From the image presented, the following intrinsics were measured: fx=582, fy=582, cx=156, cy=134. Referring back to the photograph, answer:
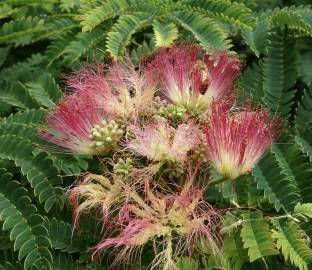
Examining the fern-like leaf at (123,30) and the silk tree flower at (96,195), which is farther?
the fern-like leaf at (123,30)

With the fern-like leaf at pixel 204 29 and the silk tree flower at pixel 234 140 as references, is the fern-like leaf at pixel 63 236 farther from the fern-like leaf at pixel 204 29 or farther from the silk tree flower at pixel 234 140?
the fern-like leaf at pixel 204 29

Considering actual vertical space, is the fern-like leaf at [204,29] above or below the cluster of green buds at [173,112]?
above

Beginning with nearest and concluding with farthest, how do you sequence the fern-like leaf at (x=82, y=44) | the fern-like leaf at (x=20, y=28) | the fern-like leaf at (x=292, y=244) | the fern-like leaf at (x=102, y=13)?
the fern-like leaf at (x=292, y=244)
the fern-like leaf at (x=102, y=13)
the fern-like leaf at (x=82, y=44)
the fern-like leaf at (x=20, y=28)

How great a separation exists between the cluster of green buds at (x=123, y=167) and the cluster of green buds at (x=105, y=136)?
134 mm

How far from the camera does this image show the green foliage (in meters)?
1.99

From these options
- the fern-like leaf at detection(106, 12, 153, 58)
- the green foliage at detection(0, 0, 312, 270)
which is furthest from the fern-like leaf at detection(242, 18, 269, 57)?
the fern-like leaf at detection(106, 12, 153, 58)

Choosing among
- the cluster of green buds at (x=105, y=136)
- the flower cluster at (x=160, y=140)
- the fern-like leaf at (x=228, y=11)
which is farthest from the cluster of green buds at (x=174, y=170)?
the fern-like leaf at (x=228, y=11)

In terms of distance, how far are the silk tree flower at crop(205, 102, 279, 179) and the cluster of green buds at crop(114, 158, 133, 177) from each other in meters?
0.27

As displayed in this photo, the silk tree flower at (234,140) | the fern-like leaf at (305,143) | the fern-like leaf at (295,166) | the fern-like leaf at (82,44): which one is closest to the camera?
the silk tree flower at (234,140)

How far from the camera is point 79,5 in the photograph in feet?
9.12

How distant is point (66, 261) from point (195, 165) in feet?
1.86

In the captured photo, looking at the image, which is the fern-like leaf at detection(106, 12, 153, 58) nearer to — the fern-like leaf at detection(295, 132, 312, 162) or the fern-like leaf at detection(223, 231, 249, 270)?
the fern-like leaf at detection(295, 132, 312, 162)

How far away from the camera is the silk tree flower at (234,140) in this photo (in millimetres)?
1989

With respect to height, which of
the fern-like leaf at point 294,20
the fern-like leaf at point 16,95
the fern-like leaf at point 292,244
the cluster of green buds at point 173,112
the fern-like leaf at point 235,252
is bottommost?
the fern-like leaf at point 235,252
